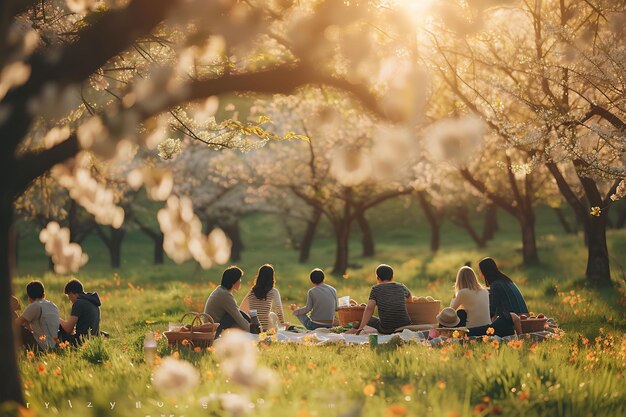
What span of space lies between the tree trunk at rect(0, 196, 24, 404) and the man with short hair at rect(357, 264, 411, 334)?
21.2 ft

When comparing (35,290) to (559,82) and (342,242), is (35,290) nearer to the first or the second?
(559,82)

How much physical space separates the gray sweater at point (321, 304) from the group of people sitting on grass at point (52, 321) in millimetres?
3657

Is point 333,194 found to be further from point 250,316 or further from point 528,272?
point 250,316

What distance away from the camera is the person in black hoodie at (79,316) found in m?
10.4

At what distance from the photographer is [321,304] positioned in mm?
12773

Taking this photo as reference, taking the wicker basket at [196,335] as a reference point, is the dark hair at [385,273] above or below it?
above

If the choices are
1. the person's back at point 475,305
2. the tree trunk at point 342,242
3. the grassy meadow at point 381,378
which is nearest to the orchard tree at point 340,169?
the tree trunk at point 342,242

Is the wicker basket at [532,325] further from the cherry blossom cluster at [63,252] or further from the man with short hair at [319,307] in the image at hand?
the cherry blossom cluster at [63,252]

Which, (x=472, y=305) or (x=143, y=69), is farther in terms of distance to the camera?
(x=472, y=305)

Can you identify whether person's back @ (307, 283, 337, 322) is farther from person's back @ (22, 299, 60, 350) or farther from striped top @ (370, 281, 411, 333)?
person's back @ (22, 299, 60, 350)

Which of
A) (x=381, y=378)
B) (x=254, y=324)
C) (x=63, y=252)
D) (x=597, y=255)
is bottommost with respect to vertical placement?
(x=381, y=378)

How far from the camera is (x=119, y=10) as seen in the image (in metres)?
5.96

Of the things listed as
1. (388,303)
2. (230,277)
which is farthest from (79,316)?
(388,303)

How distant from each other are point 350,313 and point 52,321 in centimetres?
476
